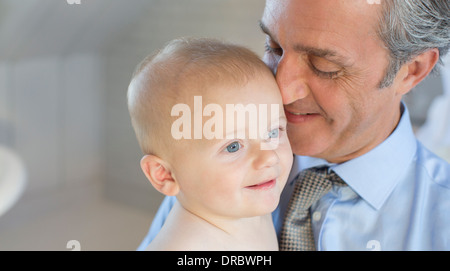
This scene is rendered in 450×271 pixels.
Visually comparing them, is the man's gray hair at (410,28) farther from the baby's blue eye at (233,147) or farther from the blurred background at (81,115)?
the blurred background at (81,115)

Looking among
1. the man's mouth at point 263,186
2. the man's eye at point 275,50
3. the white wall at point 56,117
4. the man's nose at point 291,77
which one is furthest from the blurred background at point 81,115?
the man's mouth at point 263,186

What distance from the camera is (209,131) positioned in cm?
81

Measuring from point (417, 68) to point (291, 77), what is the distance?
13.9 inches

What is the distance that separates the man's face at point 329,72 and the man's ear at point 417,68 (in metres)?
0.04

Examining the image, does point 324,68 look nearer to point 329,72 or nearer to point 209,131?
point 329,72

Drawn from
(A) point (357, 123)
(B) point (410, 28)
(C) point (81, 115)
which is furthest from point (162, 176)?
(C) point (81, 115)

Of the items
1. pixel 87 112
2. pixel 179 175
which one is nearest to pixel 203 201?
pixel 179 175

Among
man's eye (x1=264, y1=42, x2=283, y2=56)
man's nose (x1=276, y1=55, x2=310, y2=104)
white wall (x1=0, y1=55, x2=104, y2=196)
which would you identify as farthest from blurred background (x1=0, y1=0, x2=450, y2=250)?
man's nose (x1=276, y1=55, x2=310, y2=104)

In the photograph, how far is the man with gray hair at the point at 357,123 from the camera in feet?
2.99
